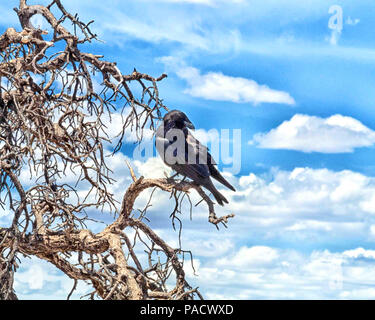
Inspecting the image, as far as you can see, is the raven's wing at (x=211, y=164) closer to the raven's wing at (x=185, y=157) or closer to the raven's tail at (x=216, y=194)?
the raven's wing at (x=185, y=157)

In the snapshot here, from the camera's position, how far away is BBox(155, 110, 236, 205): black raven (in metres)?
6.36

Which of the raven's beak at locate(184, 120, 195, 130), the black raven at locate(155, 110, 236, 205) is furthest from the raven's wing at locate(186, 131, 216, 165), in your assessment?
the raven's beak at locate(184, 120, 195, 130)

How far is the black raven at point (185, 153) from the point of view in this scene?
6363mm

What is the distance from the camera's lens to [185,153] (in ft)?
21.8

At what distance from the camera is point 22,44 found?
675 centimetres

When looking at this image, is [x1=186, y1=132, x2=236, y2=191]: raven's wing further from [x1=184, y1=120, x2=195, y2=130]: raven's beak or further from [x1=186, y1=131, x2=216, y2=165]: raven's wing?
[x1=184, y1=120, x2=195, y2=130]: raven's beak

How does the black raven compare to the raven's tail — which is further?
the black raven

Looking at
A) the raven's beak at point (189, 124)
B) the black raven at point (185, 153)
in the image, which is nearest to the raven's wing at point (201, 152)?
the black raven at point (185, 153)

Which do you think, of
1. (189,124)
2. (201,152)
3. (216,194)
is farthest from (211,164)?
(189,124)

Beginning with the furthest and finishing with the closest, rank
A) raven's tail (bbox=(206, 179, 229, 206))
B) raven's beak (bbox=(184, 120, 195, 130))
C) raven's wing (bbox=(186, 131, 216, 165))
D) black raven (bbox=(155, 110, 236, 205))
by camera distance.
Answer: raven's beak (bbox=(184, 120, 195, 130)), raven's wing (bbox=(186, 131, 216, 165)), black raven (bbox=(155, 110, 236, 205)), raven's tail (bbox=(206, 179, 229, 206))

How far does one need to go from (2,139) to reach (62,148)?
1116mm

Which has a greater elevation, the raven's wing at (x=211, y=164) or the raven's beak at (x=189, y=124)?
the raven's beak at (x=189, y=124)
